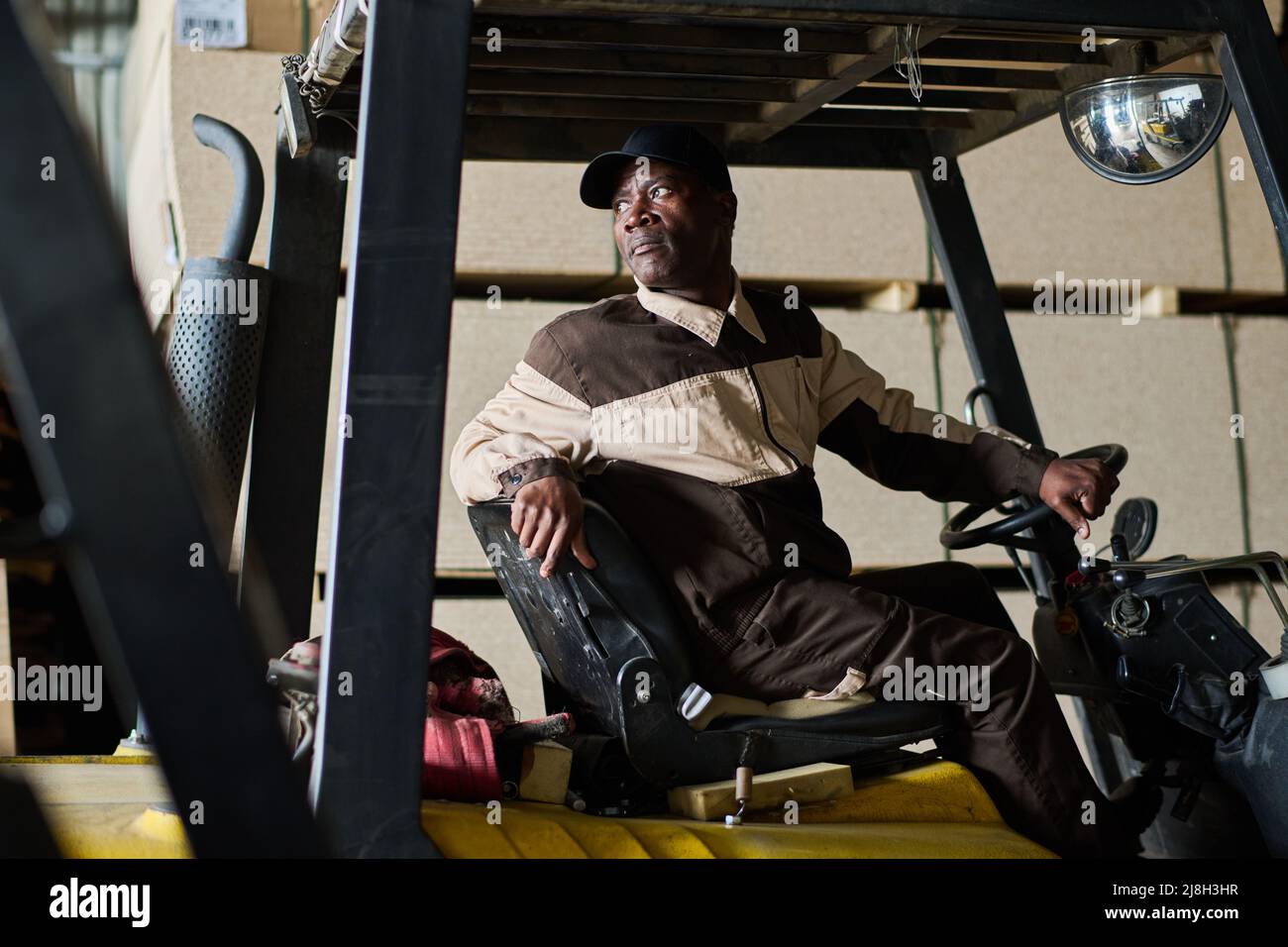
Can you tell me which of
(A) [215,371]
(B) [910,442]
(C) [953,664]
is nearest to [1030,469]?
(B) [910,442]

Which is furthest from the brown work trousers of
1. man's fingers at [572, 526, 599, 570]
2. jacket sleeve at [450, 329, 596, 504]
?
jacket sleeve at [450, 329, 596, 504]

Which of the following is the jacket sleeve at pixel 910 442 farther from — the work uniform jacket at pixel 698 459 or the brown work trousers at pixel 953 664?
the brown work trousers at pixel 953 664

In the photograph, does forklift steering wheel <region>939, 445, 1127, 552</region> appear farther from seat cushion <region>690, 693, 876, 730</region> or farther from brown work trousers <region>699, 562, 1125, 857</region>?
seat cushion <region>690, 693, 876, 730</region>

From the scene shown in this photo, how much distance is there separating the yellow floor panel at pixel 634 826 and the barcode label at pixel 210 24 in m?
2.14

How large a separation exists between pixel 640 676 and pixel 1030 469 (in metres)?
0.95

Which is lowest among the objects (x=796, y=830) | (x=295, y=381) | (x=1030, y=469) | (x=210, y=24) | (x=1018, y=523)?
(x=796, y=830)

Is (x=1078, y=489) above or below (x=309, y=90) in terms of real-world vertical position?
below

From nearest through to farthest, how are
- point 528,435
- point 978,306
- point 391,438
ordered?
point 391,438, point 528,435, point 978,306

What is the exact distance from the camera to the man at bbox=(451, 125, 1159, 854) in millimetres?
2189

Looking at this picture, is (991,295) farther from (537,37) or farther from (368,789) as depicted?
(368,789)

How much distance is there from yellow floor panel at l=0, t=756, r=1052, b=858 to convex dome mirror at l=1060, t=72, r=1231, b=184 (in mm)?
1034

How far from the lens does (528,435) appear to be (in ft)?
7.07

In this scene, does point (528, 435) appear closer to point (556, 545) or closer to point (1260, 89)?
point (556, 545)
